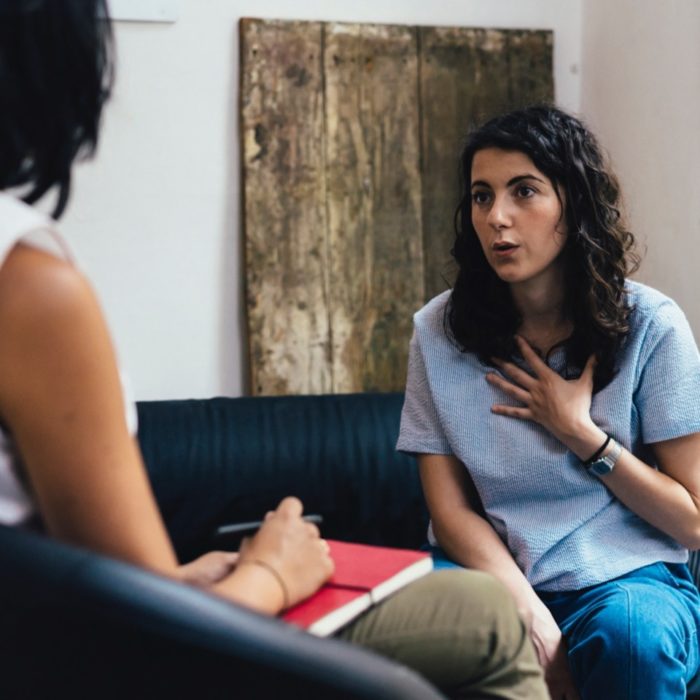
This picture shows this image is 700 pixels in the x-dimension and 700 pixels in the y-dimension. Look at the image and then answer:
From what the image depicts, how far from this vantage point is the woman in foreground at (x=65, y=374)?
0.82 metres

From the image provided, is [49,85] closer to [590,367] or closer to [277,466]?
[590,367]

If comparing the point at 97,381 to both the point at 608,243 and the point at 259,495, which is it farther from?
the point at 259,495

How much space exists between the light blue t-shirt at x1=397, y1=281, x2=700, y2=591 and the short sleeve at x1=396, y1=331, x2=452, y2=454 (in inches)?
1.1

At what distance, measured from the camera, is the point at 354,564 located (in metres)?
1.11

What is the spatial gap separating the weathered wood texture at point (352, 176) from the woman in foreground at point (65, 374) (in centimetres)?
180

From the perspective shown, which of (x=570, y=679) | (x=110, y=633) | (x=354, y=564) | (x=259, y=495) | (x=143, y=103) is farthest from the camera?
(x=143, y=103)

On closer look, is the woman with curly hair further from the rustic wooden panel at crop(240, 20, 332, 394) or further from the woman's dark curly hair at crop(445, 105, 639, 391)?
the rustic wooden panel at crop(240, 20, 332, 394)

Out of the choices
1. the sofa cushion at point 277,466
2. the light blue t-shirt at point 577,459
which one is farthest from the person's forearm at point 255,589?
the sofa cushion at point 277,466

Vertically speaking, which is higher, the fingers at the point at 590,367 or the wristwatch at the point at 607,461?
the fingers at the point at 590,367

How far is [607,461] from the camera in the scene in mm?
1739

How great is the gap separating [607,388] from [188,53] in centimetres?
154

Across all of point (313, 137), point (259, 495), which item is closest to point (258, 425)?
point (259, 495)

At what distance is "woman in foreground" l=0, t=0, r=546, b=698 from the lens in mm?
823

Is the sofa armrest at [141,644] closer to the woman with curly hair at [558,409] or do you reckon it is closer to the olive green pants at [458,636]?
the olive green pants at [458,636]
